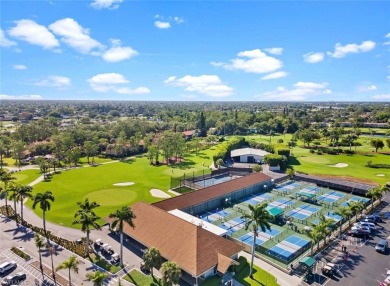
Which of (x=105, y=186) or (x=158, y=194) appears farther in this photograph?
(x=105, y=186)

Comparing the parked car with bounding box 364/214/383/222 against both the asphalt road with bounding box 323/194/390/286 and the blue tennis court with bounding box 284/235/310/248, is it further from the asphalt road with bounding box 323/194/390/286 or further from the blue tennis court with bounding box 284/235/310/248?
the blue tennis court with bounding box 284/235/310/248

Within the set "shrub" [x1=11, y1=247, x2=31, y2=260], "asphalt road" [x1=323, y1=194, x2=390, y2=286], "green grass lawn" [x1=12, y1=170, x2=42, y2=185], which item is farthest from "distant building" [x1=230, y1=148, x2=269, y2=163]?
"shrub" [x1=11, y1=247, x2=31, y2=260]

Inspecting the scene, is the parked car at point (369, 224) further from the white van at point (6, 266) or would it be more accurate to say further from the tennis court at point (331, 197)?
the white van at point (6, 266)

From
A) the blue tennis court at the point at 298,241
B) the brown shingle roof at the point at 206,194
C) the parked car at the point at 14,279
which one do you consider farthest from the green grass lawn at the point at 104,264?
the blue tennis court at the point at 298,241

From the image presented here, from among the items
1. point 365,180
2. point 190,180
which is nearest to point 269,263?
point 190,180

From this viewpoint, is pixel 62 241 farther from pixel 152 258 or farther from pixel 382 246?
pixel 382 246

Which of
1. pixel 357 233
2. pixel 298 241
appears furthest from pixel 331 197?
pixel 298 241
